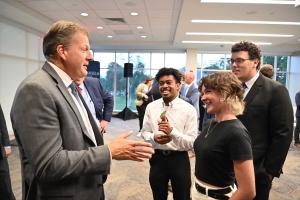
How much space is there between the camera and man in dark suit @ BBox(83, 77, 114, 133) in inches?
106

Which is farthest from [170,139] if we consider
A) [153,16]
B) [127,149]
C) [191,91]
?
[153,16]

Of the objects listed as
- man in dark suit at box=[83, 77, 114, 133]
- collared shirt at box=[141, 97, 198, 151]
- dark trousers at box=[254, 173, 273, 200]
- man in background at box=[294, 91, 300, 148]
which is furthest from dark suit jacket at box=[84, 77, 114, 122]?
man in background at box=[294, 91, 300, 148]

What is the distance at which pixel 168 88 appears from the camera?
2201mm

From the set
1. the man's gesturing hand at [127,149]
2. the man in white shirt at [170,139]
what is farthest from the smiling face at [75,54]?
the man in white shirt at [170,139]

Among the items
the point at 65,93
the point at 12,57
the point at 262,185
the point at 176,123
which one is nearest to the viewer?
the point at 65,93

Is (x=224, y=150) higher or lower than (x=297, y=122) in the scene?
higher

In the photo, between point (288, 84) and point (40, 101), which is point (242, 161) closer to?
point (40, 101)

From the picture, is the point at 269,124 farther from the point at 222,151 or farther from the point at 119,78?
the point at 119,78

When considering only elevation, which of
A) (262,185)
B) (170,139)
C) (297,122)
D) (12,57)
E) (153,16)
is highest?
(153,16)

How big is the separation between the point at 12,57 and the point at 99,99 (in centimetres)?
513

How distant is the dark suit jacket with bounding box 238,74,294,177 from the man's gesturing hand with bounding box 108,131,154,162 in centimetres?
99

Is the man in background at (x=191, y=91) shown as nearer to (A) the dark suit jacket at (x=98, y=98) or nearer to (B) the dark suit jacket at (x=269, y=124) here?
(A) the dark suit jacket at (x=98, y=98)

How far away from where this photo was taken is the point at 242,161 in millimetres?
1319

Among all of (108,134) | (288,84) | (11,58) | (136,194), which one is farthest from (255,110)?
(288,84)
